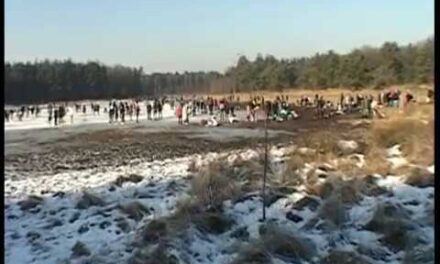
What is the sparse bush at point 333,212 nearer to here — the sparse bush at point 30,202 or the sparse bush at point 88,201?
the sparse bush at point 88,201

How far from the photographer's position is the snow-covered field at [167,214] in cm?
160

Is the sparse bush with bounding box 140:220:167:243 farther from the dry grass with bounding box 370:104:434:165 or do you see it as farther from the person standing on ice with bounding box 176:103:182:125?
the dry grass with bounding box 370:104:434:165

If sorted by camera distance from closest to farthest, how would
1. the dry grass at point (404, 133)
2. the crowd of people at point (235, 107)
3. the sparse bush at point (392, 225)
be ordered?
1. the dry grass at point (404, 133)
2. the crowd of people at point (235, 107)
3. the sparse bush at point (392, 225)

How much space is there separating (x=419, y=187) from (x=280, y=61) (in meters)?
0.48

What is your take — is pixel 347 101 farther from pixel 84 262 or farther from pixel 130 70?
pixel 84 262

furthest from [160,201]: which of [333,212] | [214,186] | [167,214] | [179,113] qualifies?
[333,212]

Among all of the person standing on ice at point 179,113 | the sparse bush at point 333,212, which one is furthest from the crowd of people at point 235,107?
the sparse bush at point 333,212

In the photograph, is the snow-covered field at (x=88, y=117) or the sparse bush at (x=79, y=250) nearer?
the snow-covered field at (x=88, y=117)

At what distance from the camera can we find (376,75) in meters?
1.52

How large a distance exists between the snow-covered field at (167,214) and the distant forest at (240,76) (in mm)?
280

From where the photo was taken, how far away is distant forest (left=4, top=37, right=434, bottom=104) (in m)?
1.42

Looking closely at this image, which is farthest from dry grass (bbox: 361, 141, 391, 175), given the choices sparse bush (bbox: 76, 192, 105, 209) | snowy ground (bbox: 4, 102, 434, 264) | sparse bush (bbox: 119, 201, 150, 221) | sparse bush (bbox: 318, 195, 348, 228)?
sparse bush (bbox: 76, 192, 105, 209)

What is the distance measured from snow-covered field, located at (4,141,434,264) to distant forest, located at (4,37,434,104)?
0.92 feet

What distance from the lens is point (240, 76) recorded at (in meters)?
1.57
